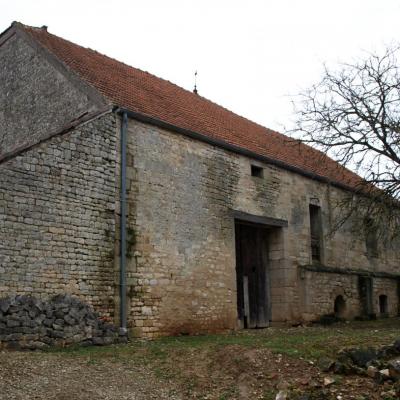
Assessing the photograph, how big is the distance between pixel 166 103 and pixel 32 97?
3433 mm

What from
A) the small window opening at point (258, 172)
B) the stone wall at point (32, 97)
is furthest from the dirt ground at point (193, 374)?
the small window opening at point (258, 172)

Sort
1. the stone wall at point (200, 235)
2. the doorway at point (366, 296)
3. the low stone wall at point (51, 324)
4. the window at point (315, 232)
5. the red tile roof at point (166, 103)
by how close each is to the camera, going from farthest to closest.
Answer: the doorway at point (366, 296)
the window at point (315, 232)
the red tile roof at point (166, 103)
the stone wall at point (200, 235)
the low stone wall at point (51, 324)

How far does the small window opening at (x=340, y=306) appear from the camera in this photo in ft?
55.7

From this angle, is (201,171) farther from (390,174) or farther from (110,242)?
(390,174)

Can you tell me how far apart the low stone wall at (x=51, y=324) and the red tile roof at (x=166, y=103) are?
14.7 ft

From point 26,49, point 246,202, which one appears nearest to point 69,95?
point 26,49

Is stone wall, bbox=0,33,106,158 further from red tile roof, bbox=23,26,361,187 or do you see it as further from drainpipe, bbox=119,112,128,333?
drainpipe, bbox=119,112,128,333

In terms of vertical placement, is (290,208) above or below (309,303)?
above

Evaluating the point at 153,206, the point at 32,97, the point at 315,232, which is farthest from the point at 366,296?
the point at 32,97

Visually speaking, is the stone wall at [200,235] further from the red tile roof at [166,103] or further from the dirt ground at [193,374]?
the dirt ground at [193,374]

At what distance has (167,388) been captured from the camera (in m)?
7.32

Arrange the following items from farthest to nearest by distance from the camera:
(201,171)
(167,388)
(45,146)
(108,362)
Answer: (201,171)
(45,146)
(108,362)
(167,388)

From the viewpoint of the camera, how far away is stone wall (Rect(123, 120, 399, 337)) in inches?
459

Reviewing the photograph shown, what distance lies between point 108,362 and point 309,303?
27.2 ft
